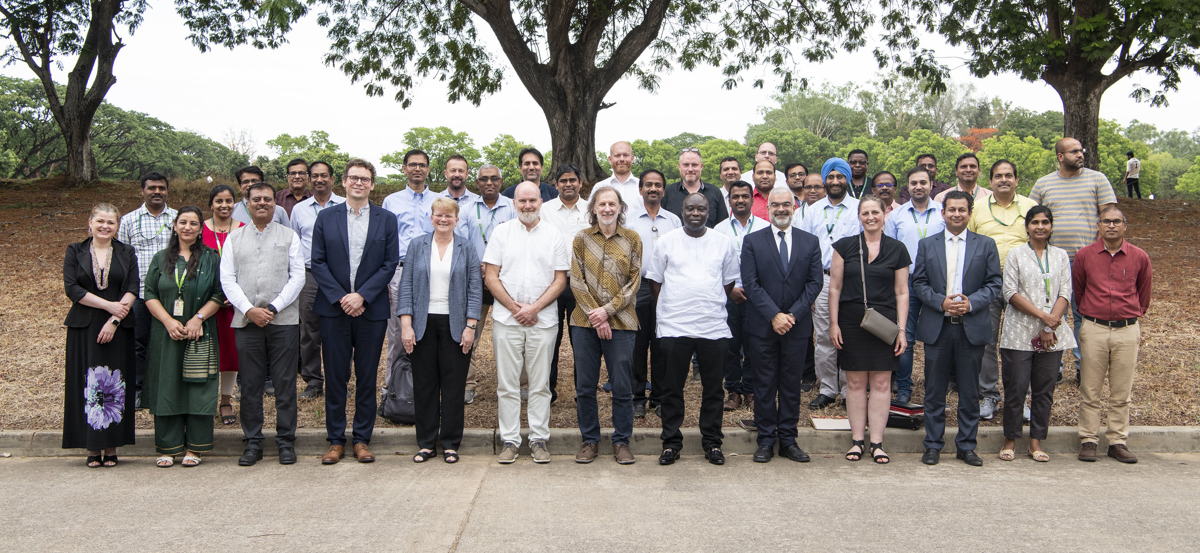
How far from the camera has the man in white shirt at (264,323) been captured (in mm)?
6164

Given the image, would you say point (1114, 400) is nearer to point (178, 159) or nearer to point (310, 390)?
point (310, 390)

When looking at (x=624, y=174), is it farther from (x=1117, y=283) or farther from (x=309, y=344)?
(x=1117, y=283)

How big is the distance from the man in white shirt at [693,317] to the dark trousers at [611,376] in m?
0.26

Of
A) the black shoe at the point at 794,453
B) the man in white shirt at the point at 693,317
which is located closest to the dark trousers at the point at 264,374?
the man in white shirt at the point at 693,317

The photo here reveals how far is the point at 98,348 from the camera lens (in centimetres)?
612

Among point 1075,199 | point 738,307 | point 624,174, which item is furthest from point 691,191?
point 1075,199

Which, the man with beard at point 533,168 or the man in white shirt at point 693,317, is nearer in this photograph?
the man in white shirt at point 693,317

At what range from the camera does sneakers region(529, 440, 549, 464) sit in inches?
242

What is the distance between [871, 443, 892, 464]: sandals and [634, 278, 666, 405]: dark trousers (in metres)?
1.63

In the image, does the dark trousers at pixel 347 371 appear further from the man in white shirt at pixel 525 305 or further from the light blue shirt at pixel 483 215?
the light blue shirt at pixel 483 215

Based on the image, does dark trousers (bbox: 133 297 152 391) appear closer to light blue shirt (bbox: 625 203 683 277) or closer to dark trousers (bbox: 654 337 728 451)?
light blue shirt (bbox: 625 203 683 277)

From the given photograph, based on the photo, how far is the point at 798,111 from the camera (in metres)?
96.6

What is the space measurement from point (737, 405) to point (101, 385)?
4.95 metres

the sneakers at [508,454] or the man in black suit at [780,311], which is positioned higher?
the man in black suit at [780,311]
